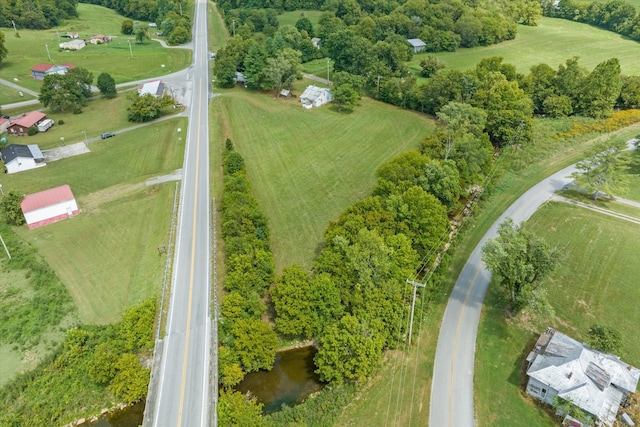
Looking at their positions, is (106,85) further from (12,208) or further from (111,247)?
(111,247)

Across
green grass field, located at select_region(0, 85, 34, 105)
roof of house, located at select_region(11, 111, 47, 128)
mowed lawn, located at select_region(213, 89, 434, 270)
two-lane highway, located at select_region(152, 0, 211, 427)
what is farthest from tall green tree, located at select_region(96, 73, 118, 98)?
two-lane highway, located at select_region(152, 0, 211, 427)

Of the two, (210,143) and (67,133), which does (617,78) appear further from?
(67,133)

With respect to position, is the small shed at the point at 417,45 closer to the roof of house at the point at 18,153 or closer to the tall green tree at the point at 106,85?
the tall green tree at the point at 106,85


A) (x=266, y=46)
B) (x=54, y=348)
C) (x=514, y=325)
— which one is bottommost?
(x=54, y=348)

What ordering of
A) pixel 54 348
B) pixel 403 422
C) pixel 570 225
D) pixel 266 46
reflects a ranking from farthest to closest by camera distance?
pixel 266 46, pixel 570 225, pixel 54 348, pixel 403 422

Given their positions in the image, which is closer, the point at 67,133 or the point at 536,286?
the point at 536,286

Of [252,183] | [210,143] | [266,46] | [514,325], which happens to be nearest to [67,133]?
[210,143]

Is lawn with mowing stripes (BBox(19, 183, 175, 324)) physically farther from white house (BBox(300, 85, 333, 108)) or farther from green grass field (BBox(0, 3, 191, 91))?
green grass field (BBox(0, 3, 191, 91))
